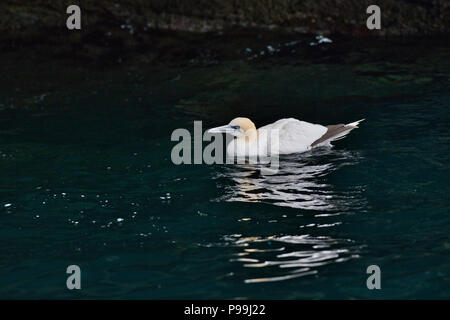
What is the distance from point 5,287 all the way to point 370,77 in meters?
8.17

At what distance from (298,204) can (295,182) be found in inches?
29.5

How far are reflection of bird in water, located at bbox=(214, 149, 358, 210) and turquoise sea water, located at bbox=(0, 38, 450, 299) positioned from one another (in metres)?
0.03

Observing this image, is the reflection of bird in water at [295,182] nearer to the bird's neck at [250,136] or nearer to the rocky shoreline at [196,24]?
the bird's neck at [250,136]

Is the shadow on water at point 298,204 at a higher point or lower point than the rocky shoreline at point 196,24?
lower

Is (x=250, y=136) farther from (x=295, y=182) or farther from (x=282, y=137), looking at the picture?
(x=295, y=182)

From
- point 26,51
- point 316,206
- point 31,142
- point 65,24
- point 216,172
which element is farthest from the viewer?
point 65,24

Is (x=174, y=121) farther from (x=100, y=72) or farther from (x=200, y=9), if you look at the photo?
(x=200, y=9)

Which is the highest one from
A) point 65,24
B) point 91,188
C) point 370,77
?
point 65,24

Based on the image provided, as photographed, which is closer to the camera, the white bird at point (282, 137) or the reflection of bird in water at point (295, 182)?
the reflection of bird in water at point (295, 182)

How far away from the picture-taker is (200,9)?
15.8 metres

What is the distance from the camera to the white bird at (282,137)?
31.7ft

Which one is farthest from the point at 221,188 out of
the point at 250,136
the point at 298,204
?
the point at 250,136

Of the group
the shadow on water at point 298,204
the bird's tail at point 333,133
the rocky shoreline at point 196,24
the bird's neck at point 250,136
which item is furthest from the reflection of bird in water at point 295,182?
the rocky shoreline at point 196,24
